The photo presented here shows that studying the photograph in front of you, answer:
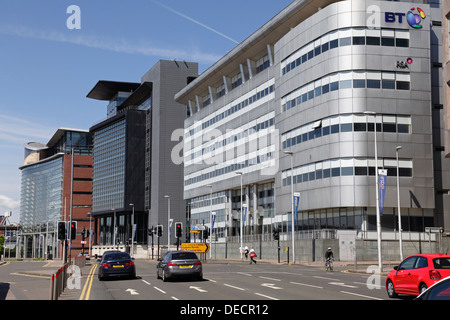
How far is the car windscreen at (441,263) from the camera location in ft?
56.1

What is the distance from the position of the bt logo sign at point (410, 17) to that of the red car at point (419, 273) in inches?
1819

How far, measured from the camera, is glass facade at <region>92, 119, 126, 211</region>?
144000 millimetres

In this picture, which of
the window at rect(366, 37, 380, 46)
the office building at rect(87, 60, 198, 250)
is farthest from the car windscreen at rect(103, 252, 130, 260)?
the office building at rect(87, 60, 198, 250)

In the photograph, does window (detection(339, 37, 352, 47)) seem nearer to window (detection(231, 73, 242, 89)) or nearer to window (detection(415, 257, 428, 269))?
window (detection(231, 73, 242, 89))

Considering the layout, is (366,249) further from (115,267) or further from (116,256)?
(115,267)

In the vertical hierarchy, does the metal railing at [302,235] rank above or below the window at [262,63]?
below

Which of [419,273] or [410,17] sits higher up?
[410,17]

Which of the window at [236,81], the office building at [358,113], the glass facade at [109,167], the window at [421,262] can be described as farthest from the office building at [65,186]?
the window at [421,262]

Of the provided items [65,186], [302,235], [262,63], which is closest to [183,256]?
[302,235]

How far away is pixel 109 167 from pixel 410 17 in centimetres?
10552

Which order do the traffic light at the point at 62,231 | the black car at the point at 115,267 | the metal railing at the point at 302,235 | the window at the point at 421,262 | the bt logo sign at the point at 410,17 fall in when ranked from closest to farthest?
the window at the point at 421,262 → the black car at the point at 115,267 → the traffic light at the point at 62,231 → the metal railing at the point at 302,235 → the bt logo sign at the point at 410,17

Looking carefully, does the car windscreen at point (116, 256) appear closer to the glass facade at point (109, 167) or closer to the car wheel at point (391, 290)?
the car wheel at point (391, 290)

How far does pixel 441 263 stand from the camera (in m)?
17.2
